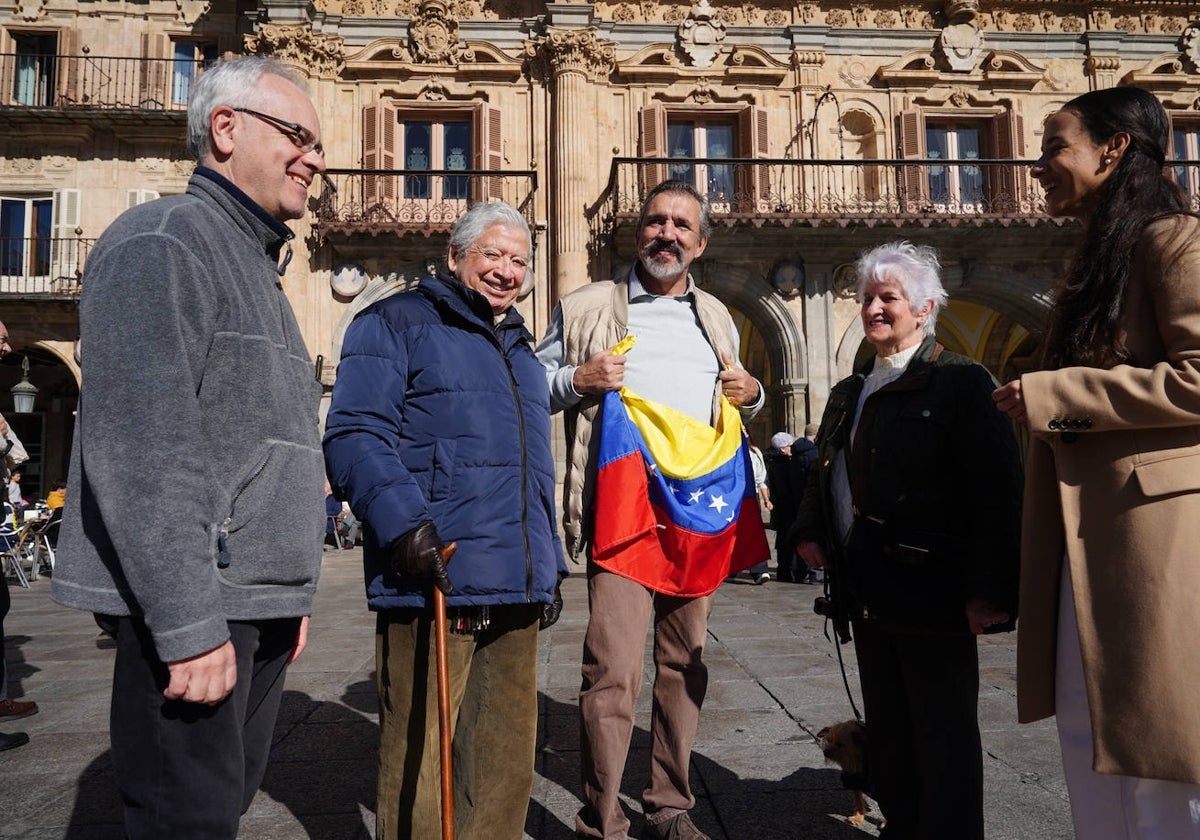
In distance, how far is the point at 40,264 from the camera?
16188 mm

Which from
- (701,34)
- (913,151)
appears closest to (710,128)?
(701,34)

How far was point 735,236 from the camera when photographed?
1405 cm

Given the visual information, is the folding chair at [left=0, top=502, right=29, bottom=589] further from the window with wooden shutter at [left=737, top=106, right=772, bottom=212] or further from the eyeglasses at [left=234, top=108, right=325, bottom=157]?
the window with wooden shutter at [left=737, top=106, right=772, bottom=212]

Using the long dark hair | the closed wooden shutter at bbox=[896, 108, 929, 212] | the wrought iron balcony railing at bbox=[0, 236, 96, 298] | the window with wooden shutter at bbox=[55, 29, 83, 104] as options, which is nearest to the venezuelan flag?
the long dark hair

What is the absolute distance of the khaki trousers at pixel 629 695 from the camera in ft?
8.23

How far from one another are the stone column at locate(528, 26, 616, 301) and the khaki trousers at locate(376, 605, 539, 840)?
12006 mm

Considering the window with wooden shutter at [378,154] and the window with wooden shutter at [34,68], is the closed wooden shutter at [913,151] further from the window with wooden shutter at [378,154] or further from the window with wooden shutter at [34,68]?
the window with wooden shutter at [34,68]

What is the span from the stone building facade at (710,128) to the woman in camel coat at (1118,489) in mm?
11810

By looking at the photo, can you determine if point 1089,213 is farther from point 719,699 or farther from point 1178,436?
point 719,699

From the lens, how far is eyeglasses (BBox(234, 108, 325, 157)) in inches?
66.4

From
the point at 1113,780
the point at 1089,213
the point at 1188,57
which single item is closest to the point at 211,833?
the point at 1113,780

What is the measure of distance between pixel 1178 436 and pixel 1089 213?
0.57 meters

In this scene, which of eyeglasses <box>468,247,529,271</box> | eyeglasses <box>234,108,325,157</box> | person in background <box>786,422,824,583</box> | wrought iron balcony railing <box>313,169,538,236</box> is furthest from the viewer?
wrought iron balcony railing <box>313,169,538,236</box>

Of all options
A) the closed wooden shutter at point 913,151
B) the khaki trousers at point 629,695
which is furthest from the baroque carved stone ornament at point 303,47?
the khaki trousers at point 629,695
